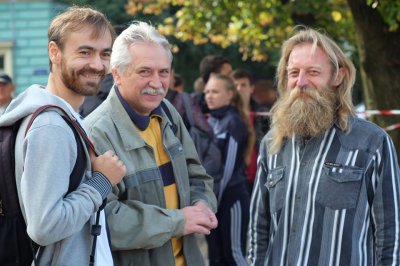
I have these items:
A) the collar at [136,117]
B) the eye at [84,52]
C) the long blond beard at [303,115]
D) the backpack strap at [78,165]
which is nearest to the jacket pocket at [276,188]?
the long blond beard at [303,115]

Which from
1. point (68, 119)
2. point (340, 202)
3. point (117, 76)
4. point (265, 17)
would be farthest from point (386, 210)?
point (265, 17)

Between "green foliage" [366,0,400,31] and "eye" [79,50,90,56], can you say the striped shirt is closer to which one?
"eye" [79,50,90,56]

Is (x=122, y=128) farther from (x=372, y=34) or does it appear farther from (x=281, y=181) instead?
(x=372, y=34)

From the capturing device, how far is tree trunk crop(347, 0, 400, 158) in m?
8.13

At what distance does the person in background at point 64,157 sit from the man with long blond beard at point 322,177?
1.00 meters

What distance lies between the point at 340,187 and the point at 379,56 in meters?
4.70

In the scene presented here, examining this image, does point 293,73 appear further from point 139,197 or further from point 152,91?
point 139,197

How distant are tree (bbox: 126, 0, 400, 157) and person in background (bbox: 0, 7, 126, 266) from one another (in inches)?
165

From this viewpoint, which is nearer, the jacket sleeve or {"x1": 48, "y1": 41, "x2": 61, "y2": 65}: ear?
{"x1": 48, "y1": 41, "x2": 61, "y2": 65}: ear

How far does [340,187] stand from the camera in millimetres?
3785

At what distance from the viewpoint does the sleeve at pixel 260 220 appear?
13.4 feet

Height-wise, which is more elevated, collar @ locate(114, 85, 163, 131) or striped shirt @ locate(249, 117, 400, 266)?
collar @ locate(114, 85, 163, 131)

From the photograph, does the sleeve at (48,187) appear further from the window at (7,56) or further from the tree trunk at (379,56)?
the window at (7,56)

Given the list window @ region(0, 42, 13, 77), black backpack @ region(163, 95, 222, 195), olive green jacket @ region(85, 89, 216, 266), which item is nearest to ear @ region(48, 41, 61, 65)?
olive green jacket @ region(85, 89, 216, 266)
